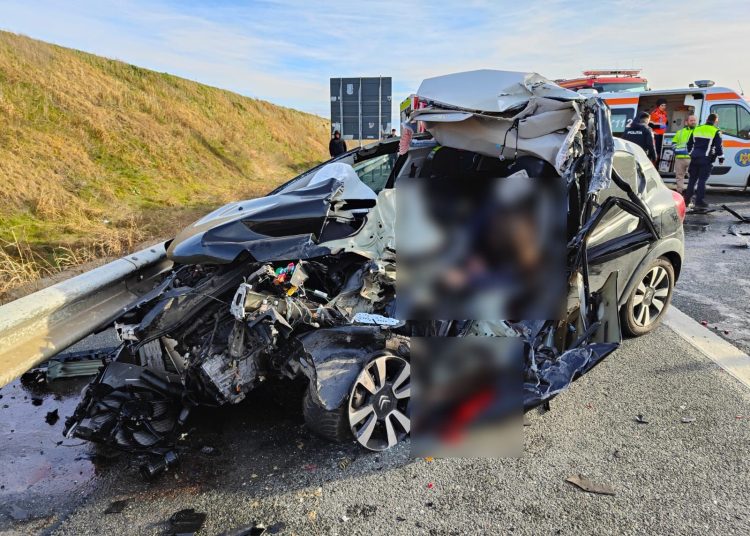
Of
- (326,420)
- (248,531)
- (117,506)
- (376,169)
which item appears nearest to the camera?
(248,531)

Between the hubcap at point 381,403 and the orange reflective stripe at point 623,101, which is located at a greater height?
the orange reflective stripe at point 623,101

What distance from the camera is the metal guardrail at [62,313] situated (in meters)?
3.10

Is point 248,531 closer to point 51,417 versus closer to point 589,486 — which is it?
point 589,486

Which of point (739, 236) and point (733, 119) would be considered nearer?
point (739, 236)

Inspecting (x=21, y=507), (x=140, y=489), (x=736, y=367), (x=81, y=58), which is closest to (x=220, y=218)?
(x=140, y=489)

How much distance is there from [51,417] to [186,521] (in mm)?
1609

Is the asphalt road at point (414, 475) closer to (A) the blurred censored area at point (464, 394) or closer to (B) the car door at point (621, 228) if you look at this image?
(A) the blurred censored area at point (464, 394)

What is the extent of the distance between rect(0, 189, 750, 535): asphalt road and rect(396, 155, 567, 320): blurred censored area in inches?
33.0

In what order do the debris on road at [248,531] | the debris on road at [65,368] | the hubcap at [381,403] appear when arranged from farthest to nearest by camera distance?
1. the debris on road at [65,368]
2. the hubcap at [381,403]
3. the debris on road at [248,531]

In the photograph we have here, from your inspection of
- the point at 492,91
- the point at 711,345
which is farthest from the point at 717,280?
the point at 492,91

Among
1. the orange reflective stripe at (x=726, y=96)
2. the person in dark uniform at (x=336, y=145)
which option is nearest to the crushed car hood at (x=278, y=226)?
the person in dark uniform at (x=336, y=145)

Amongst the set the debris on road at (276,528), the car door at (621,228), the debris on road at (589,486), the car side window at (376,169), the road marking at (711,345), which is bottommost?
the debris on road at (276,528)

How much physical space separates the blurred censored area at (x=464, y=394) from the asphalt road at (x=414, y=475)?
123 millimetres

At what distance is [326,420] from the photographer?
9.21ft
